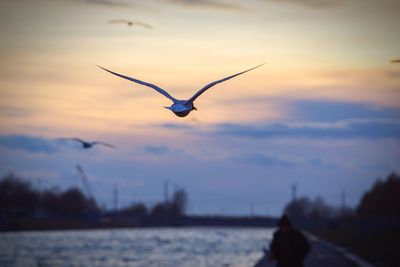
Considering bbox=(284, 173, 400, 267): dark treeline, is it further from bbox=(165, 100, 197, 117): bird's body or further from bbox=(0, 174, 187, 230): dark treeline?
bbox=(0, 174, 187, 230): dark treeline

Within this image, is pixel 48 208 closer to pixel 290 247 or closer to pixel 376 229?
pixel 376 229

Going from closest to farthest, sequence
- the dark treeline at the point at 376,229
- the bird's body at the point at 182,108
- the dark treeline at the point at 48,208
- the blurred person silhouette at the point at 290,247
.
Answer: the bird's body at the point at 182,108, the blurred person silhouette at the point at 290,247, the dark treeline at the point at 376,229, the dark treeline at the point at 48,208

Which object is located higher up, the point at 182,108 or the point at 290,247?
the point at 182,108

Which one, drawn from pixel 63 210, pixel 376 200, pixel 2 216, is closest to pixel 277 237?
pixel 376 200

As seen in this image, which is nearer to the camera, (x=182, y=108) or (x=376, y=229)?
(x=182, y=108)

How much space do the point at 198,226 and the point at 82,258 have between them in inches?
5700

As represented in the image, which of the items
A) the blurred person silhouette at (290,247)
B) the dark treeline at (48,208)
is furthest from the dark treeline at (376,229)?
the dark treeline at (48,208)

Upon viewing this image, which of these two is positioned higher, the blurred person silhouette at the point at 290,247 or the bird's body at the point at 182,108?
the bird's body at the point at 182,108

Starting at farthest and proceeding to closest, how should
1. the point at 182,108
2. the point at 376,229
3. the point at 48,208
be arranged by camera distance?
the point at 48,208 < the point at 376,229 < the point at 182,108

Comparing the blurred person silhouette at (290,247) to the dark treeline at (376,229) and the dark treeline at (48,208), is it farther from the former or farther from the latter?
the dark treeline at (48,208)

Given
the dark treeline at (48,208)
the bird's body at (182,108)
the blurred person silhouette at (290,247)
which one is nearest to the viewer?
the bird's body at (182,108)

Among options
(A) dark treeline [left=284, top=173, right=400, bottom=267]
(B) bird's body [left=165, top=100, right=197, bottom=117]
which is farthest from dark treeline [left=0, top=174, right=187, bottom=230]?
(B) bird's body [left=165, top=100, right=197, bottom=117]

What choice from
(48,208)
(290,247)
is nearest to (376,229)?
(290,247)

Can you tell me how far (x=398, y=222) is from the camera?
6200 centimetres
